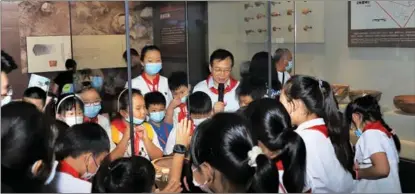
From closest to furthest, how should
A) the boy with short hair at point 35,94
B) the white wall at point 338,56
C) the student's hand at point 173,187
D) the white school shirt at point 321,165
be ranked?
the white school shirt at point 321,165 → the student's hand at point 173,187 → the boy with short hair at point 35,94 → the white wall at point 338,56

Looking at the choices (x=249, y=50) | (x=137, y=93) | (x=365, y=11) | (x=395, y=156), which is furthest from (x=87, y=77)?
(x=365, y=11)

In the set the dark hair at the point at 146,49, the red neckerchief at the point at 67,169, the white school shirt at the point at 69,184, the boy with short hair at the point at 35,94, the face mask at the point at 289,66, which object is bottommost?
the white school shirt at the point at 69,184

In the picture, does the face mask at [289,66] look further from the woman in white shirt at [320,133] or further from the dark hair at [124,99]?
the woman in white shirt at [320,133]

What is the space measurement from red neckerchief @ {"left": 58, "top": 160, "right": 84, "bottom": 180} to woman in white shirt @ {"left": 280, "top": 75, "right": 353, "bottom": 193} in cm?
68

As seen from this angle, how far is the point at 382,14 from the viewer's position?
281 centimetres

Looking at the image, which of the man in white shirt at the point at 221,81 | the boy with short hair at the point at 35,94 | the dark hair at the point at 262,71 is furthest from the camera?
the dark hair at the point at 262,71

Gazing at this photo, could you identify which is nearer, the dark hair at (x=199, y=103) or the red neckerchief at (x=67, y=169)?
the red neckerchief at (x=67, y=169)

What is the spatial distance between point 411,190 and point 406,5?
123 cm

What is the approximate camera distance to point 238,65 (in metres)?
2.84

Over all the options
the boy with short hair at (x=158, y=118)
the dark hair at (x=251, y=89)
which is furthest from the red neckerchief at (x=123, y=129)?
the dark hair at (x=251, y=89)

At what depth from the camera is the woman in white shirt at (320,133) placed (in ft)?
4.35

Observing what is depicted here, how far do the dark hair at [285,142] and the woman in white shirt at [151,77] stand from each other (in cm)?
105

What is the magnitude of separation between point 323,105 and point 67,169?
855 mm

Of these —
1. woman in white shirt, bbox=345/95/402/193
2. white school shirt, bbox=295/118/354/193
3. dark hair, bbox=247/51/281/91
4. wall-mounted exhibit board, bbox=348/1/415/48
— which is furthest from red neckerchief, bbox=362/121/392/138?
wall-mounted exhibit board, bbox=348/1/415/48
